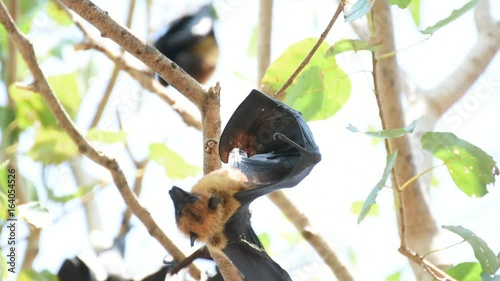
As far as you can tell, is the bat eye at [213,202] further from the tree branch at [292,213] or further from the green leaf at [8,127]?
the green leaf at [8,127]

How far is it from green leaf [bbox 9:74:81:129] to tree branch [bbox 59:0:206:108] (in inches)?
60.5

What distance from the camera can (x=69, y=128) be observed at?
2.58 m

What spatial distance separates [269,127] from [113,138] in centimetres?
119

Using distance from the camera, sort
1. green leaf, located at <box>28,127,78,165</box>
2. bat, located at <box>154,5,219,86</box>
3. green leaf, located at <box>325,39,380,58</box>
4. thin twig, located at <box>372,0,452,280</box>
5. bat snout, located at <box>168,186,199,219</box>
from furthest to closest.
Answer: bat, located at <box>154,5,219,86</box>, green leaf, located at <box>28,127,78,165</box>, thin twig, located at <box>372,0,452,280</box>, green leaf, located at <box>325,39,380,58</box>, bat snout, located at <box>168,186,199,219</box>

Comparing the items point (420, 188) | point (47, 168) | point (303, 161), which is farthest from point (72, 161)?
point (303, 161)

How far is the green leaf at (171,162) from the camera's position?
3.07 meters

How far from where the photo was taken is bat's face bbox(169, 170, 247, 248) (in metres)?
1.61

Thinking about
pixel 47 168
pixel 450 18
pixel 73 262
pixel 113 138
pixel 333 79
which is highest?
pixel 47 168

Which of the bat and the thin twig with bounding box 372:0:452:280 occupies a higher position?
the bat

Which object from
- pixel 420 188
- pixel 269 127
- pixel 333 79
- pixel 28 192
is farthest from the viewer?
pixel 28 192

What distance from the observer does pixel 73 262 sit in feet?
9.98

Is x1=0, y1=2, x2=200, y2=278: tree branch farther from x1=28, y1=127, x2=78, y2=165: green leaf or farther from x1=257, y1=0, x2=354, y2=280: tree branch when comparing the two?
x1=28, y1=127, x2=78, y2=165: green leaf

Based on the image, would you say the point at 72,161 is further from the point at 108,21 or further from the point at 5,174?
the point at 108,21

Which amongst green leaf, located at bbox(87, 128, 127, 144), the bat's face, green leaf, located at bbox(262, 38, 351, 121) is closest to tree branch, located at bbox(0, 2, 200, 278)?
green leaf, located at bbox(87, 128, 127, 144)
